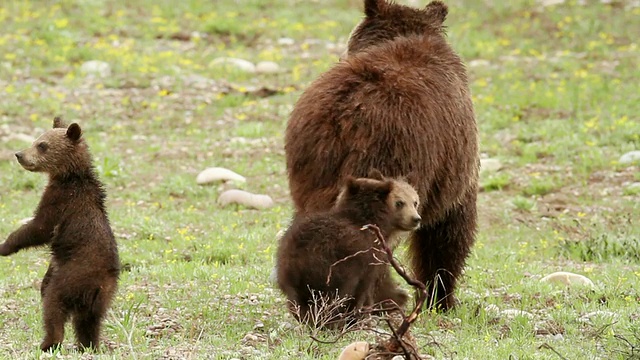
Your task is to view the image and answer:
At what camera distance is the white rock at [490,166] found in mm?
13797

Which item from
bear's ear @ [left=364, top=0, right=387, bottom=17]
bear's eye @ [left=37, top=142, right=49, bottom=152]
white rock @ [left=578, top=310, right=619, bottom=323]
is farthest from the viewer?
bear's ear @ [left=364, top=0, right=387, bottom=17]

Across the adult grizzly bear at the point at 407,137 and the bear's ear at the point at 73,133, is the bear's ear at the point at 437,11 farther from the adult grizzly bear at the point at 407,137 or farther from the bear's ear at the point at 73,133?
the bear's ear at the point at 73,133

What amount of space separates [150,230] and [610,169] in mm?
6168

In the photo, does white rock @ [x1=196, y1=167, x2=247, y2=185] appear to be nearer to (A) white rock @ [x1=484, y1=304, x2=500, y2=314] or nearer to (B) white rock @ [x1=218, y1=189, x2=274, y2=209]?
(B) white rock @ [x1=218, y1=189, x2=274, y2=209]

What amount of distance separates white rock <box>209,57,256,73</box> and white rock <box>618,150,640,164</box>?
6.86m

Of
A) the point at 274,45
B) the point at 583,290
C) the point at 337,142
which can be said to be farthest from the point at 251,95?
the point at 337,142

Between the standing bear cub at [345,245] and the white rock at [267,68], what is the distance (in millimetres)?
11550

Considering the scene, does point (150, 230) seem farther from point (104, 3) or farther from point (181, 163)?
point (104, 3)

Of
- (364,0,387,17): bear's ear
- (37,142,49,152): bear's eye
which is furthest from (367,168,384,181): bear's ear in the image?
(364,0,387,17): bear's ear

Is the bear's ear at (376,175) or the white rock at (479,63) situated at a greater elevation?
the bear's ear at (376,175)

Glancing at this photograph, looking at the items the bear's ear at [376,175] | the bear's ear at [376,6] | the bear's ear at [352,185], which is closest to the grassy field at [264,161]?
the bear's ear at [352,185]

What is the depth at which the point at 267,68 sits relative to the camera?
17.9 meters

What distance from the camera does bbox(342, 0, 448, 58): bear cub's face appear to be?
822cm

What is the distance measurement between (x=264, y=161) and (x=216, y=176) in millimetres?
1083
